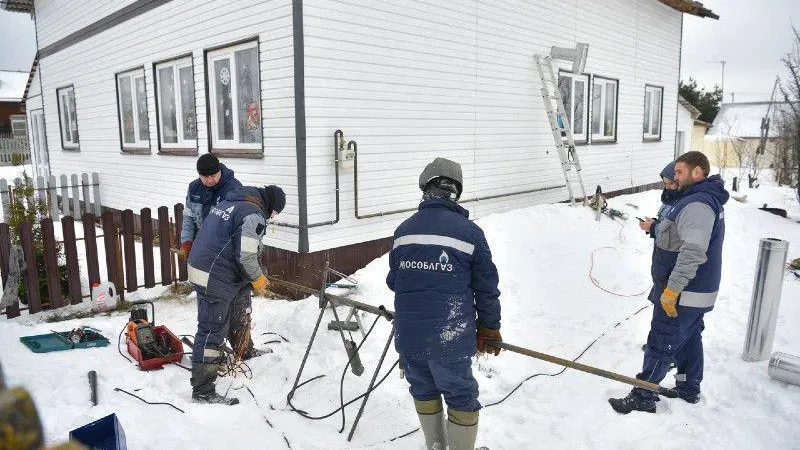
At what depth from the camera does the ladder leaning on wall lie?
10.7m

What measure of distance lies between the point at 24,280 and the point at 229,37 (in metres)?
4.16

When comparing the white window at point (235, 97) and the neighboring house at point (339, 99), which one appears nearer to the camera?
the neighboring house at point (339, 99)

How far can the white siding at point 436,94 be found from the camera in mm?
7094

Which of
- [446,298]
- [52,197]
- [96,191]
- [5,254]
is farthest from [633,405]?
[52,197]

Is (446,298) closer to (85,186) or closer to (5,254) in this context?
(5,254)

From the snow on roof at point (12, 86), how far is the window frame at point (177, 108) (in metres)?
34.5

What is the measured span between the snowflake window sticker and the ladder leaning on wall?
591cm

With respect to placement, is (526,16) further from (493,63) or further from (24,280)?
(24,280)

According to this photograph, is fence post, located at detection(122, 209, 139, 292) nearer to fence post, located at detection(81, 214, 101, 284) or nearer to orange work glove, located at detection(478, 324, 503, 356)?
fence post, located at detection(81, 214, 101, 284)

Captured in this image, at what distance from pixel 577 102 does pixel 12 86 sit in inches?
1680

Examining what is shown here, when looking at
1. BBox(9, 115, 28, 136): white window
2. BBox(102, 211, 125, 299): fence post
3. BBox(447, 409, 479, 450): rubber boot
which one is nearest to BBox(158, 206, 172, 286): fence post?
BBox(102, 211, 125, 299): fence post

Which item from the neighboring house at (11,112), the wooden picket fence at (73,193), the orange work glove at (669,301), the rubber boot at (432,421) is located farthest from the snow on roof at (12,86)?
the orange work glove at (669,301)

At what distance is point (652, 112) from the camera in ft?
51.0

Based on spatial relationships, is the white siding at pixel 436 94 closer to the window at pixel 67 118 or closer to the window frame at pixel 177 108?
the window frame at pixel 177 108
